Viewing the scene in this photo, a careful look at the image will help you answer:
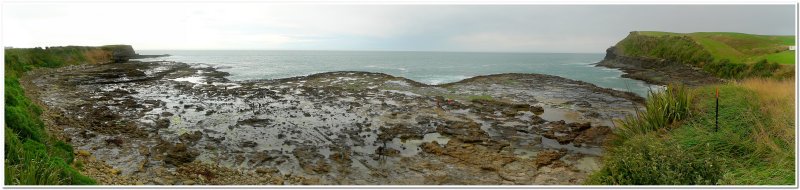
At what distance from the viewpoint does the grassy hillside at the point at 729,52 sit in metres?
27.7

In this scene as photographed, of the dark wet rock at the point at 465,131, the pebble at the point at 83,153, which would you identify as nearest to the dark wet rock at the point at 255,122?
the pebble at the point at 83,153

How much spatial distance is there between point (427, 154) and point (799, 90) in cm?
839

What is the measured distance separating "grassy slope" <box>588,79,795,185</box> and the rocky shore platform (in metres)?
2.36

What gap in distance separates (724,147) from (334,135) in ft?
37.2

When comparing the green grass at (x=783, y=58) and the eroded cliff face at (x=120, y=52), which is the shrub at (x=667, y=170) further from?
the eroded cliff face at (x=120, y=52)

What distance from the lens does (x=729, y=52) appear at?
1527 inches

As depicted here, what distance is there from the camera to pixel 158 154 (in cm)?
1198

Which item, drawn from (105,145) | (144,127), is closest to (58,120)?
(144,127)

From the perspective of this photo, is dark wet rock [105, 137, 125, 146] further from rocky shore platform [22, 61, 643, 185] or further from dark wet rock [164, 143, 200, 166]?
dark wet rock [164, 143, 200, 166]

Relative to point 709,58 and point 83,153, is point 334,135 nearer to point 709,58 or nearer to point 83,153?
point 83,153

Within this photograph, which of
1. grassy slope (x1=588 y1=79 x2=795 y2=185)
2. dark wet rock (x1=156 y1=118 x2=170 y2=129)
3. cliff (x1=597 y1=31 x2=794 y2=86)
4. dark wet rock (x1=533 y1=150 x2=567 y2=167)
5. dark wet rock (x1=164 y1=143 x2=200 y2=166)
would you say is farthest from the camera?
cliff (x1=597 y1=31 x2=794 y2=86)

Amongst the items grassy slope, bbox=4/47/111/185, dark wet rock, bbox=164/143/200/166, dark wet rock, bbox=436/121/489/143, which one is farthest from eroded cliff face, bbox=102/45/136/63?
dark wet rock, bbox=436/121/489/143

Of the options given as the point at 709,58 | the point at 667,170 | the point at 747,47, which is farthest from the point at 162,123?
the point at 747,47

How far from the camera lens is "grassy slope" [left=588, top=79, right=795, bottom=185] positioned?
6.21 meters
